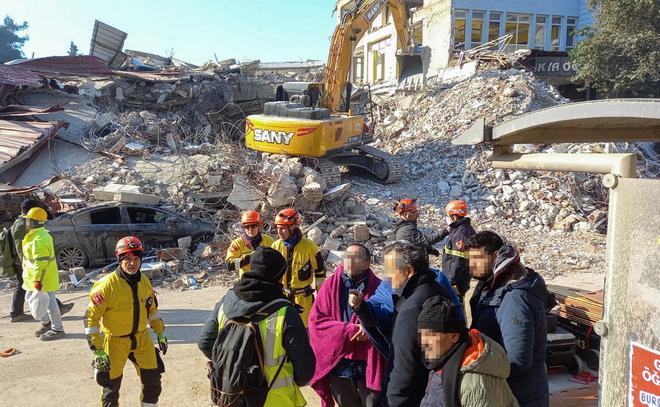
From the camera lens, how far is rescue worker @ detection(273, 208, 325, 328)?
496 centimetres

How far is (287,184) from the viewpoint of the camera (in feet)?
34.5

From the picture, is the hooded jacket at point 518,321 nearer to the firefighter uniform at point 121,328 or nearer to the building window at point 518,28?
the firefighter uniform at point 121,328

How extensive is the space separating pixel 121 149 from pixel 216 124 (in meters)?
6.65

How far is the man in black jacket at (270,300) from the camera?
276 cm

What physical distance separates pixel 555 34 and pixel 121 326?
105ft

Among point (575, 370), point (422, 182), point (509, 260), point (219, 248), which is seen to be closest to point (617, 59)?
point (422, 182)

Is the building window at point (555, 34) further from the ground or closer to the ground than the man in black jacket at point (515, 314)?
further from the ground

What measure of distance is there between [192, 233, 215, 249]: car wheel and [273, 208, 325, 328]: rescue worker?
558 centimetres

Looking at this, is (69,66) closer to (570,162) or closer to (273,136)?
(273,136)

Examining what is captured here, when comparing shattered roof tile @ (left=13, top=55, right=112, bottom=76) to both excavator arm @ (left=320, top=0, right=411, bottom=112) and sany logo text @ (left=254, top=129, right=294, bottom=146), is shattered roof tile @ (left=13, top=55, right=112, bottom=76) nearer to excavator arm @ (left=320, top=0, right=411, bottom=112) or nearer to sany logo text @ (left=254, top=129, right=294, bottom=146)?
excavator arm @ (left=320, top=0, right=411, bottom=112)

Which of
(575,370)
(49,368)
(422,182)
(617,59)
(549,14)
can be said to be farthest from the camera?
(549,14)

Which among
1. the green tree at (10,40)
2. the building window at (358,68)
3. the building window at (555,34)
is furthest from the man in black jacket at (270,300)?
the green tree at (10,40)

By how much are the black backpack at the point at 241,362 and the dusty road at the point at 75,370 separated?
6.79 ft

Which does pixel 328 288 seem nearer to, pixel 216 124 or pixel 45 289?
pixel 45 289
